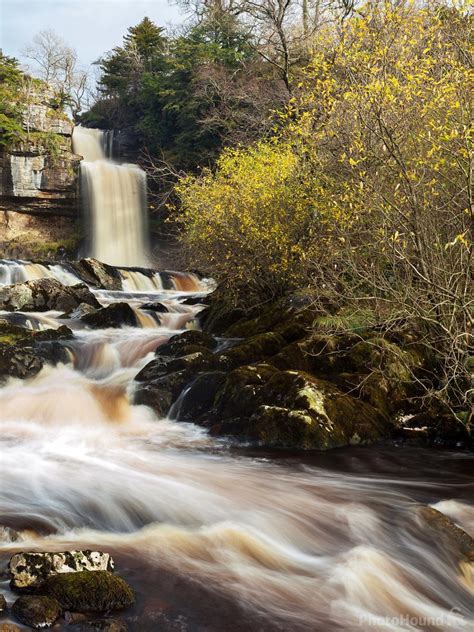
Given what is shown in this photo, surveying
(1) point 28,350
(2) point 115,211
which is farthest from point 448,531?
(2) point 115,211

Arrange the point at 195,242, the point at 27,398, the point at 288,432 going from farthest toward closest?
1. the point at 195,242
2. the point at 27,398
3. the point at 288,432

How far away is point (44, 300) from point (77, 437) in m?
8.83

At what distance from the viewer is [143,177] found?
31.1 meters

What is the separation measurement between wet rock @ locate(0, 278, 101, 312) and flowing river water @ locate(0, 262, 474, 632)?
22.8 ft

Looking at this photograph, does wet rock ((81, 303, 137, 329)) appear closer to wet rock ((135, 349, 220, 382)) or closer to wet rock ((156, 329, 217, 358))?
wet rock ((156, 329, 217, 358))

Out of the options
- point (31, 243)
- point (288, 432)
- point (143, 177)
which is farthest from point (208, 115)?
point (288, 432)

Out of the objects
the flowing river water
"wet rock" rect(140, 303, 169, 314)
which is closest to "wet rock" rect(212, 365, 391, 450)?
the flowing river water

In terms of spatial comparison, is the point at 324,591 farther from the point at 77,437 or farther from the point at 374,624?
the point at 77,437

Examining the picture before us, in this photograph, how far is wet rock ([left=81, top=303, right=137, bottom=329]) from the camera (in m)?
14.3

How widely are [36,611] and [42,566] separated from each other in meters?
0.44

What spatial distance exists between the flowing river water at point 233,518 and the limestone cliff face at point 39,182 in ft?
68.9

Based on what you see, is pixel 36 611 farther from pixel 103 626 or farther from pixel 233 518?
pixel 233 518

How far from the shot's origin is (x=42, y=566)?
4.14 meters

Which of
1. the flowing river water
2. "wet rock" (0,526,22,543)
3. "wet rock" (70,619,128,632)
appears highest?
"wet rock" (0,526,22,543)
